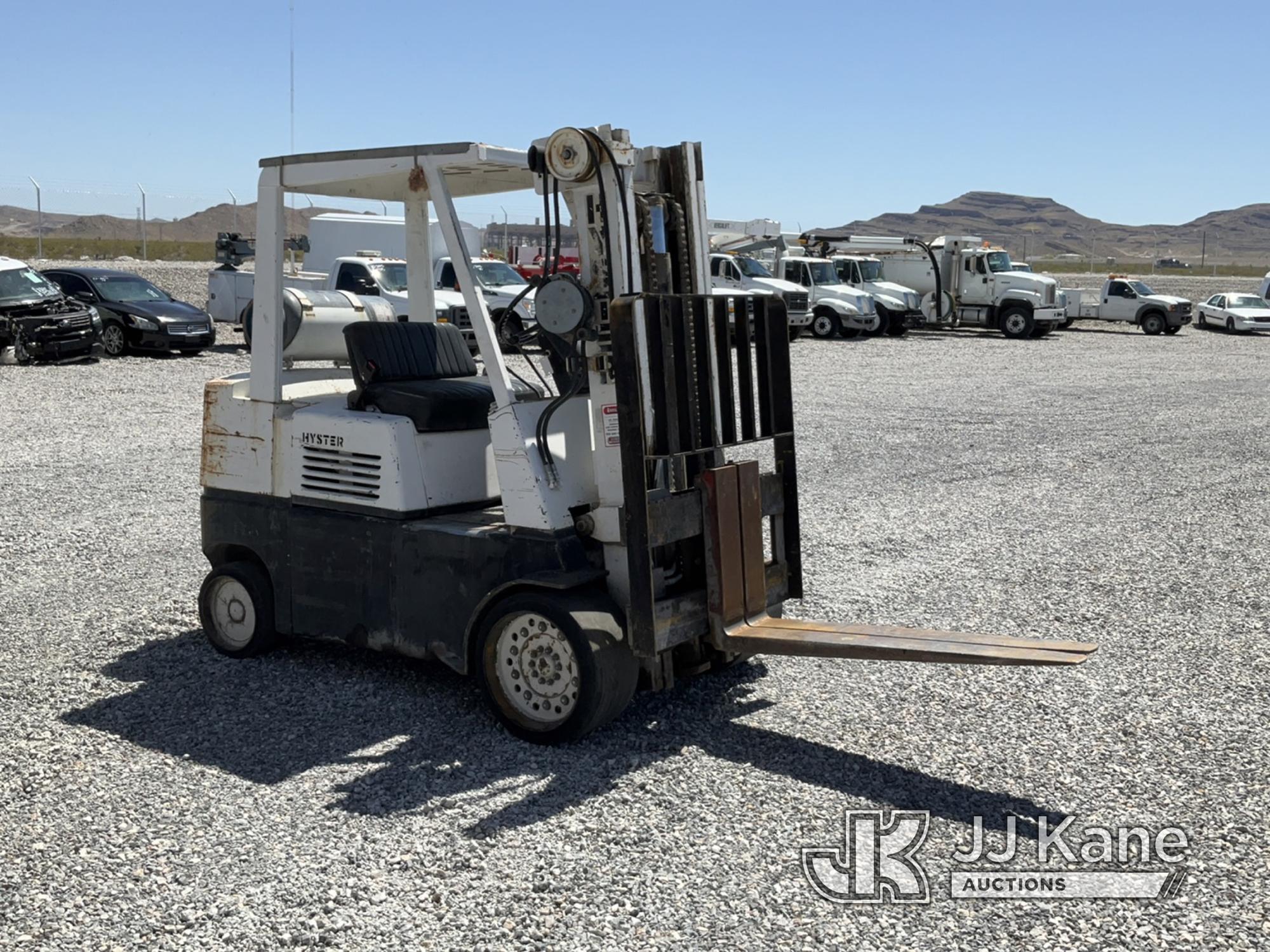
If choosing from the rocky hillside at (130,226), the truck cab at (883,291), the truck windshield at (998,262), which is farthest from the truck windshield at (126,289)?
the rocky hillside at (130,226)

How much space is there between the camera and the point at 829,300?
32812mm

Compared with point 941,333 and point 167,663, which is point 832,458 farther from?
point 941,333

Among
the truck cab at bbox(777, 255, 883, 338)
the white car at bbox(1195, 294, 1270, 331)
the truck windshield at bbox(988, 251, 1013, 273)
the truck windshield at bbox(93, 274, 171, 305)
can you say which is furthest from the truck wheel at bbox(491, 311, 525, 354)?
the white car at bbox(1195, 294, 1270, 331)

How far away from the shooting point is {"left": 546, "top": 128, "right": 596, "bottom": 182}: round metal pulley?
521 centimetres

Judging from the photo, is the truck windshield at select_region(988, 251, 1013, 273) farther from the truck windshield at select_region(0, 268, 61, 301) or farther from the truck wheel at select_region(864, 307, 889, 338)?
the truck windshield at select_region(0, 268, 61, 301)

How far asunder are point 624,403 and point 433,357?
162cm

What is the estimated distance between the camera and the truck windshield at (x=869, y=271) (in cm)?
3494

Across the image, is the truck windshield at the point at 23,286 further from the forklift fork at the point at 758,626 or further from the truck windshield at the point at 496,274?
the forklift fork at the point at 758,626

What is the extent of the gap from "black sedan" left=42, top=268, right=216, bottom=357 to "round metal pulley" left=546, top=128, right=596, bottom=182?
18.5 metres

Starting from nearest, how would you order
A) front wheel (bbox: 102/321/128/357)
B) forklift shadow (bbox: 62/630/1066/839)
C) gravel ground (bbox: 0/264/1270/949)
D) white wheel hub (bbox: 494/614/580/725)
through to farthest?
gravel ground (bbox: 0/264/1270/949) → forklift shadow (bbox: 62/630/1066/839) → white wheel hub (bbox: 494/614/580/725) → front wheel (bbox: 102/321/128/357)

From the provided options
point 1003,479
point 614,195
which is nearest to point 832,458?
point 1003,479

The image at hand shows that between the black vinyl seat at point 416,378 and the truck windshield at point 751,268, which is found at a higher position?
the truck windshield at point 751,268

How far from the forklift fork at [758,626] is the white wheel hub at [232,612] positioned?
7.98ft

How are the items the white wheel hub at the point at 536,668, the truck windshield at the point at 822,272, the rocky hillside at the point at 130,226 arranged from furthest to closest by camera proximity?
1. the rocky hillside at the point at 130,226
2. the truck windshield at the point at 822,272
3. the white wheel hub at the point at 536,668
